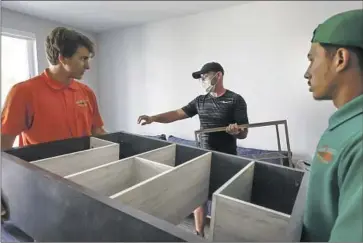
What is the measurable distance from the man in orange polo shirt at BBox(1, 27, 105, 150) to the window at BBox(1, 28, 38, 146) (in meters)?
0.04

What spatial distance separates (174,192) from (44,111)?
582mm

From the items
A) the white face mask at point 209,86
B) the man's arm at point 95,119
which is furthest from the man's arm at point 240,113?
the man's arm at point 95,119

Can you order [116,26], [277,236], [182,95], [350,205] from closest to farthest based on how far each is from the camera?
[350,205] → [277,236] → [116,26] → [182,95]

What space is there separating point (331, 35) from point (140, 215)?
15.5 inches

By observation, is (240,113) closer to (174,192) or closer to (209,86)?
(209,86)

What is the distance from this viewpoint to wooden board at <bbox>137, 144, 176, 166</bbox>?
74 centimetres

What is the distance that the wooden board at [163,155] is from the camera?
0.74 meters

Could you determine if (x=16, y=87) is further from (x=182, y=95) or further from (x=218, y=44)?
(x=218, y=44)

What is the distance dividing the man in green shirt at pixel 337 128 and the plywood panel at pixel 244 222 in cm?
5

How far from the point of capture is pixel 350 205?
26cm

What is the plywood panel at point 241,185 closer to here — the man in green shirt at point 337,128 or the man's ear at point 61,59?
the man in green shirt at point 337,128

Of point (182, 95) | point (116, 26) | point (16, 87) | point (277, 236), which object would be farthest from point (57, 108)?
point (277, 236)

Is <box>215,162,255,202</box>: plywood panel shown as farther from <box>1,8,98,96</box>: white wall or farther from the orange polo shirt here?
<box>1,8,98,96</box>: white wall

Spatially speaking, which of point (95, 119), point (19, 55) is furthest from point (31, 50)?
point (95, 119)
